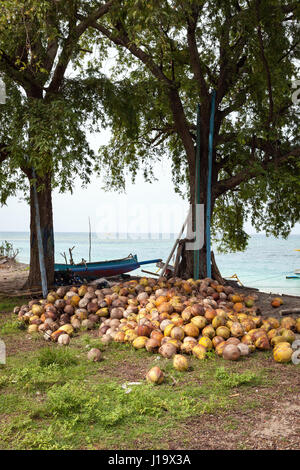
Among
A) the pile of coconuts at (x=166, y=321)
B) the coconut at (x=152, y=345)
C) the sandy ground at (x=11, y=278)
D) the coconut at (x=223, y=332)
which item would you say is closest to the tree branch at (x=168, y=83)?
the pile of coconuts at (x=166, y=321)

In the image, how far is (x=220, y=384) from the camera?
12.9 feet

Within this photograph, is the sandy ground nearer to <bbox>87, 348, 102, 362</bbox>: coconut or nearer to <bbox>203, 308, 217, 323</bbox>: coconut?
<bbox>87, 348, 102, 362</bbox>: coconut

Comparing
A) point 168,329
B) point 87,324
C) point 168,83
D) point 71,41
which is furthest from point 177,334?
point 168,83

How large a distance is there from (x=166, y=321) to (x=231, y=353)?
1.03 metres

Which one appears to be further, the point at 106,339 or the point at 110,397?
the point at 106,339

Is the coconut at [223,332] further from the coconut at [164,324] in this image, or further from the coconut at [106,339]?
the coconut at [106,339]

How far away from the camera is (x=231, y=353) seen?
460 cm

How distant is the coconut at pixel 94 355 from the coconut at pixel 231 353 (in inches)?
55.5

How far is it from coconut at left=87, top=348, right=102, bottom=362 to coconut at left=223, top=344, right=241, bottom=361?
141 centimetres

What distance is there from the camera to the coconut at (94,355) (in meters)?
4.75

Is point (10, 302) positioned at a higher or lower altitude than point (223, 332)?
lower

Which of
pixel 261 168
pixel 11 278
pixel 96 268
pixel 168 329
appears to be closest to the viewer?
pixel 168 329

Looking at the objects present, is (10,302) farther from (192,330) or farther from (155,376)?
(155,376)

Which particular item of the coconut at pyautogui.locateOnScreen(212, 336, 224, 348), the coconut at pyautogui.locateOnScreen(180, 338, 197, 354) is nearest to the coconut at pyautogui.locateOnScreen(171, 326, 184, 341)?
the coconut at pyautogui.locateOnScreen(180, 338, 197, 354)
